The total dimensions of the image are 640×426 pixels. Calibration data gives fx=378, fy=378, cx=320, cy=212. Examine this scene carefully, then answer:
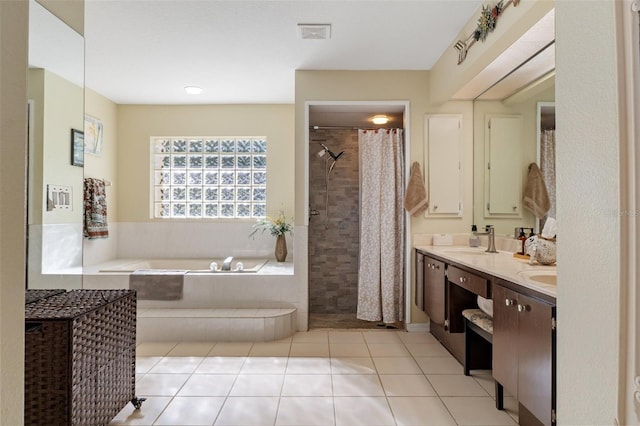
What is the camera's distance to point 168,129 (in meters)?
4.82

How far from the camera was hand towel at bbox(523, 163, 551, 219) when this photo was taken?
2572 millimetres

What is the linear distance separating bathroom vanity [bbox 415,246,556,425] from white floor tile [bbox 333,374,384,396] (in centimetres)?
70

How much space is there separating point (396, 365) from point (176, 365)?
5.36 feet

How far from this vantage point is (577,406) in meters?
0.84

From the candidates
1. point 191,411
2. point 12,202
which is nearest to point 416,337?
point 191,411

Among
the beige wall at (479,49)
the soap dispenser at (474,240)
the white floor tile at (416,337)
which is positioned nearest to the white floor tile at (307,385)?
the white floor tile at (416,337)

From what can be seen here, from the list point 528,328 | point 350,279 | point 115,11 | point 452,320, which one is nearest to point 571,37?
point 528,328

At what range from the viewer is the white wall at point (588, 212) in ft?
2.35

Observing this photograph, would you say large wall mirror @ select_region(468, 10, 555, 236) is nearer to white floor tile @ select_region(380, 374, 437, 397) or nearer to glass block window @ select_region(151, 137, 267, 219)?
white floor tile @ select_region(380, 374, 437, 397)

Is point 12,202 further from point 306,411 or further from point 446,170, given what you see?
point 446,170

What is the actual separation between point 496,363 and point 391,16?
2.35m

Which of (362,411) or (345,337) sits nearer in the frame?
(362,411)

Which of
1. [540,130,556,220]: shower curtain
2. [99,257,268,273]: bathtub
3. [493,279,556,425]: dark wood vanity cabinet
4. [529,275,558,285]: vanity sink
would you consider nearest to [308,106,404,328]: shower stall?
[99,257,268,273]: bathtub

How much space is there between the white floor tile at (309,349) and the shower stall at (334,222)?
1348 millimetres
